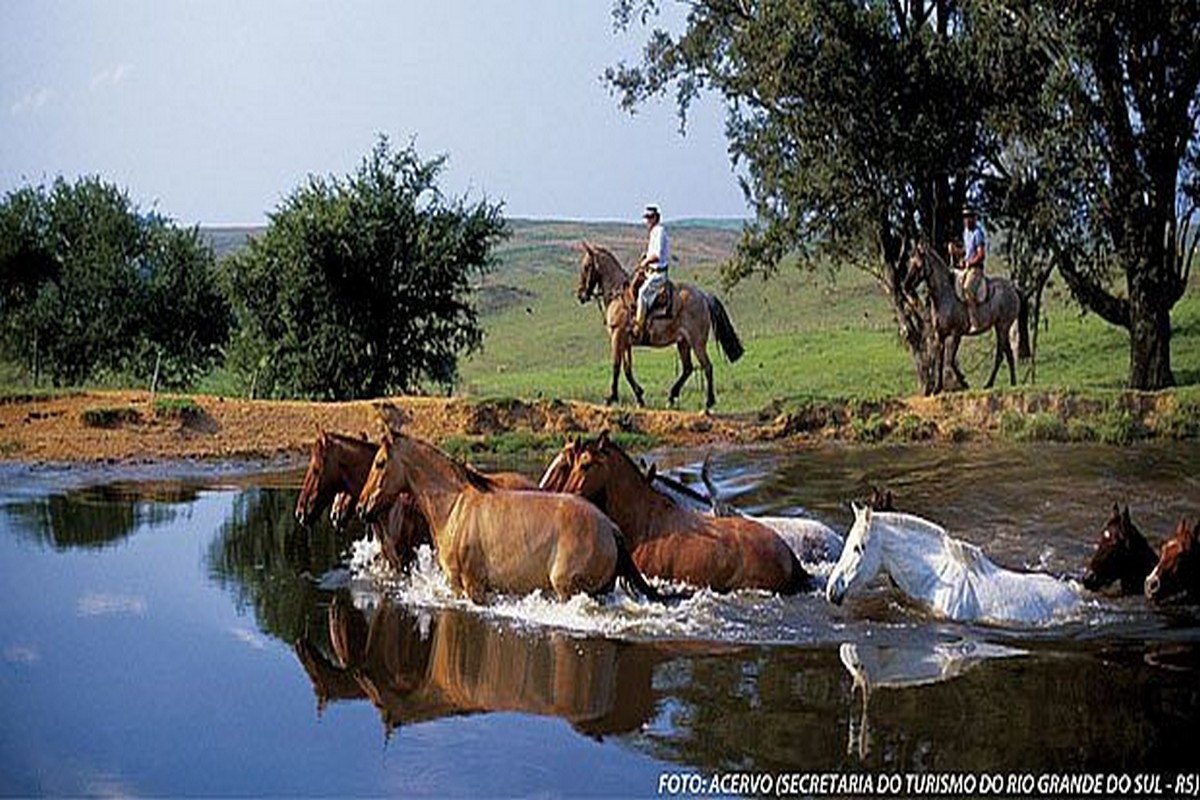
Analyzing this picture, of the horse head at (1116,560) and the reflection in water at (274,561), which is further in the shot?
the horse head at (1116,560)

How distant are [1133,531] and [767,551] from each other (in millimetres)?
2766

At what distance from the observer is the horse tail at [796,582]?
10828 millimetres

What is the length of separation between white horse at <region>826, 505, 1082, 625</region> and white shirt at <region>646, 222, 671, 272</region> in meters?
14.0

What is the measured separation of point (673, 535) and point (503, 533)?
4.66 ft

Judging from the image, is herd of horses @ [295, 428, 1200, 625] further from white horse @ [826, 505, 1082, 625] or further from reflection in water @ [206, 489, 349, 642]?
reflection in water @ [206, 489, 349, 642]

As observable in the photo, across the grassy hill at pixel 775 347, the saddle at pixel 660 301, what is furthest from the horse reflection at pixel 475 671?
the saddle at pixel 660 301

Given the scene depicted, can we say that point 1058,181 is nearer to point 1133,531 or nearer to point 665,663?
point 1133,531

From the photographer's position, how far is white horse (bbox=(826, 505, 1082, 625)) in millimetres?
9977

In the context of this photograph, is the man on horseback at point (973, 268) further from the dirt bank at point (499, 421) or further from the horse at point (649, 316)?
the horse at point (649, 316)

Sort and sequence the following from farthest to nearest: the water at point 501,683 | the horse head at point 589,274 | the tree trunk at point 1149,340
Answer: the tree trunk at point 1149,340, the horse head at point 589,274, the water at point 501,683

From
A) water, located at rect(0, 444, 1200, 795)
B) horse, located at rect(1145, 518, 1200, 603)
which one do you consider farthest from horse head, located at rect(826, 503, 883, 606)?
horse, located at rect(1145, 518, 1200, 603)

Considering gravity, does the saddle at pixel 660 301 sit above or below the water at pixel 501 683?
above

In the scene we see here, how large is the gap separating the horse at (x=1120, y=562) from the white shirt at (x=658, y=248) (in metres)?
13.5

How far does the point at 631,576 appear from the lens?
33.1 ft
